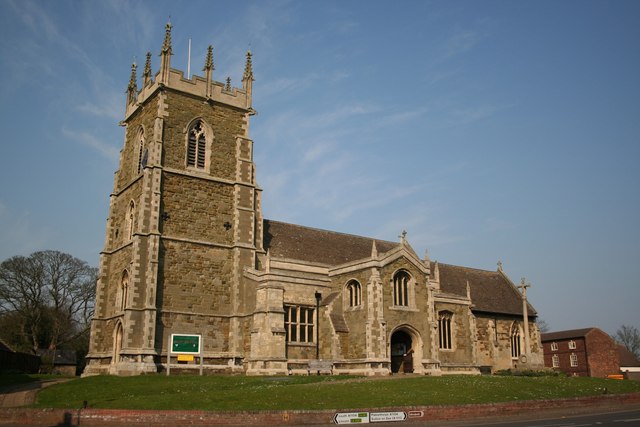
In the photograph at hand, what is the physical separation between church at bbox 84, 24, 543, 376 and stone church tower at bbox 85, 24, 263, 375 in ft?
0.27

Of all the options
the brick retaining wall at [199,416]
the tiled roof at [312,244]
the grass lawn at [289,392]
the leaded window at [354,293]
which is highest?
the tiled roof at [312,244]

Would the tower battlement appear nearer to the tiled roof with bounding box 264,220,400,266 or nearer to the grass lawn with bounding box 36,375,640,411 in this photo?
the tiled roof with bounding box 264,220,400,266

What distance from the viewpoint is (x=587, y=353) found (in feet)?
199

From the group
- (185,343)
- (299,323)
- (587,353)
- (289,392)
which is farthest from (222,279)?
(587,353)

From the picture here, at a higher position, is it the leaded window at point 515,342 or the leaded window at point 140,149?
the leaded window at point 140,149

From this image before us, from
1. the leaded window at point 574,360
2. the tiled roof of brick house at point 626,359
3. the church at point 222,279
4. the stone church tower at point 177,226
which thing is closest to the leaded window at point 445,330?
the church at point 222,279

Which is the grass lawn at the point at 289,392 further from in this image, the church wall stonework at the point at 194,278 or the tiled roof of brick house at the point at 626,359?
the tiled roof of brick house at the point at 626,359

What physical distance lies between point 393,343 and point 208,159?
17858 millimetres

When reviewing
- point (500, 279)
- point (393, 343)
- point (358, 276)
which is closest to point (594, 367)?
point (500, 279)

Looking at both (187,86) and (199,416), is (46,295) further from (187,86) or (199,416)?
(199,416)

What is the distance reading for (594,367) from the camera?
198 ft

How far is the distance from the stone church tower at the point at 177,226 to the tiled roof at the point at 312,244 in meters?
2.66

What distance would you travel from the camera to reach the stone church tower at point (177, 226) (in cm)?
3525

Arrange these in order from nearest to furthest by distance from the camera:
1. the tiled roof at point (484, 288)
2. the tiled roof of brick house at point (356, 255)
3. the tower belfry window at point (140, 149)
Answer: the tower belfry window at point (140, 149) → the tiled roof of brick house at point (356, 255) → the tiled roof at point (484, 288)
